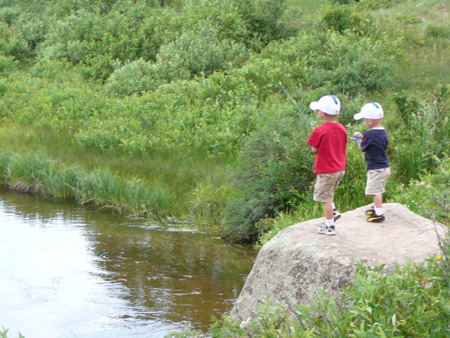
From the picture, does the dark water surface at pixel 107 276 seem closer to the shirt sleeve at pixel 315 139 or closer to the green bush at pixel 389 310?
the shirt sleeve at pixel 315 139

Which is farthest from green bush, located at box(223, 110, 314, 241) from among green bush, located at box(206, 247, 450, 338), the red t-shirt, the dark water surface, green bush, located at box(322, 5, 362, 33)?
green bush, located at box(322, 5, 362, 33)

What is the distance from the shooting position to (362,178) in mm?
8883

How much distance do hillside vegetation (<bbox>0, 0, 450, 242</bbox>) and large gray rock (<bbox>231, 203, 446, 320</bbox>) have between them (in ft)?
6.16

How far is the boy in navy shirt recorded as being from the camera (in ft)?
20.8

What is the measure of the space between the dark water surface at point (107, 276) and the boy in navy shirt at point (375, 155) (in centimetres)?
214

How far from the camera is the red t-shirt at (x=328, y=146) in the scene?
617cm

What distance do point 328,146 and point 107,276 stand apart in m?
→ 3.80

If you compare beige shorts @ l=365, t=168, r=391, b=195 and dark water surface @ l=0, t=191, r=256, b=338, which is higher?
beige shorts @ l=365, t=168, r=391, b=195

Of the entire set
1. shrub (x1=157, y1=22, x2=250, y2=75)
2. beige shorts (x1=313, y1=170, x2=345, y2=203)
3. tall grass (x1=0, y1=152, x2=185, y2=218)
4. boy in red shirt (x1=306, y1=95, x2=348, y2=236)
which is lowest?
tall grass (x1=0, y1=152, x2=185, y2=218)

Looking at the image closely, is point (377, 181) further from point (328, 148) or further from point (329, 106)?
point (329, 106)

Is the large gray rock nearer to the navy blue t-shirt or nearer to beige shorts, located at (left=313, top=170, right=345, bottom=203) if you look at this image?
beige shorts, located at (left=313, top=170, right=345, bottom=203)

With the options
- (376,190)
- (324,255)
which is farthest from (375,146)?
(324,255)

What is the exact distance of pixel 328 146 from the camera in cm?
618

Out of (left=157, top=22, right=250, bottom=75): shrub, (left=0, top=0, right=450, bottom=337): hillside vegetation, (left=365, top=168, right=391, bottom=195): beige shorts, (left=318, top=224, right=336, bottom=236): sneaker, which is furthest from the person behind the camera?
(left=157, top=22, right=250, bottom=75): shrub
